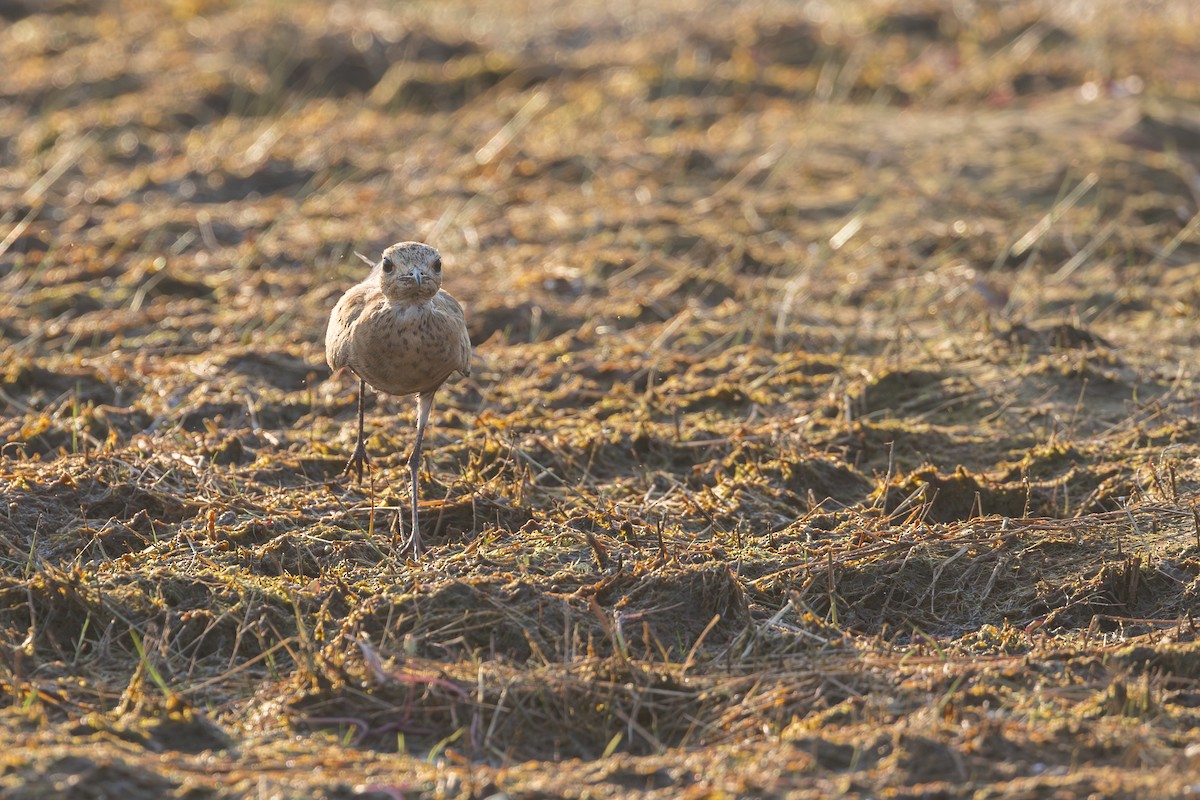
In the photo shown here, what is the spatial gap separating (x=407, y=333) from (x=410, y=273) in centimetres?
22

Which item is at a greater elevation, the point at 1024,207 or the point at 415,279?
the point at 415,279

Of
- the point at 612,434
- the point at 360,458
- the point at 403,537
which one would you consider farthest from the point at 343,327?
the point at 612,434

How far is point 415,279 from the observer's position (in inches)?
213

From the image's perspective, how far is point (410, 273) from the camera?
543 cm

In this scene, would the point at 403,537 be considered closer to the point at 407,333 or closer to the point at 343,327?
the point at 407,333

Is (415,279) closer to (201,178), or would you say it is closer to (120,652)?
(120,652)

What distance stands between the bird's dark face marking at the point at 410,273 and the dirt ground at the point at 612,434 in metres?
0.73

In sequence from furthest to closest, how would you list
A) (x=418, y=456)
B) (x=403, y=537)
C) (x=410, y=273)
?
(x=418, y=456), (x=410, y=273), (x=403, y=537)

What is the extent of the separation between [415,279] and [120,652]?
161 centimetres

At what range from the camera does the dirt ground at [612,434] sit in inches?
165

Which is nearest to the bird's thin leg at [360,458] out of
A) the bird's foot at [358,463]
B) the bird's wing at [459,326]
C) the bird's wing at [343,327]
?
the bird's foot at [358,463]

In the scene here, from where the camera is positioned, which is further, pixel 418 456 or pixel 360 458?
pixel 360 458

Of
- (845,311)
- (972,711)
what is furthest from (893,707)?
(845,311)

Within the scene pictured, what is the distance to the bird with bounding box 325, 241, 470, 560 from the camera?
18.0ft
